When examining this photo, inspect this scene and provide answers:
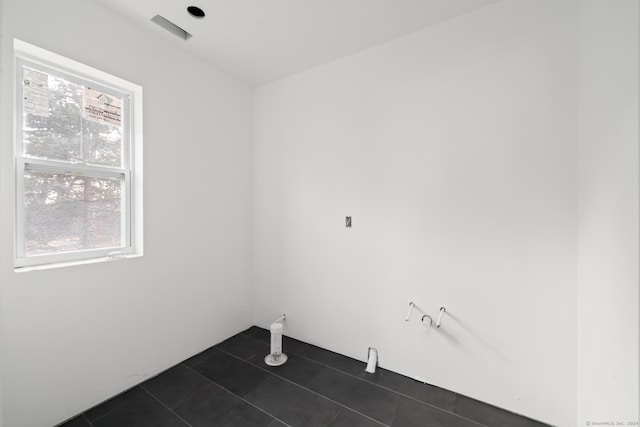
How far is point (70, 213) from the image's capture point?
1628 millimetres

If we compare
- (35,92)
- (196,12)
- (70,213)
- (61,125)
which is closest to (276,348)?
(70,213)

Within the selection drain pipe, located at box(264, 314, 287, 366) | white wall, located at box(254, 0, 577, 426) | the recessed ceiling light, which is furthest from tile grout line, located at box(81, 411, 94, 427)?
the recessed ceiling light

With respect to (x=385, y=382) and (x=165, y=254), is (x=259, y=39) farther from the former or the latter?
(x=385, y=382)

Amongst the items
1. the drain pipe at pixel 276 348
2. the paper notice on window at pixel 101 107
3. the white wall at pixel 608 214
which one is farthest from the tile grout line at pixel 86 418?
the white wall at pixel 608 214

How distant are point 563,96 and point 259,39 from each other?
2.11 m

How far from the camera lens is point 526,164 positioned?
1.52m

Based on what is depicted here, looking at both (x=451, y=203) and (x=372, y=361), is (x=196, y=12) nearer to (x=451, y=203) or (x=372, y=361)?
(x=451, y=203)

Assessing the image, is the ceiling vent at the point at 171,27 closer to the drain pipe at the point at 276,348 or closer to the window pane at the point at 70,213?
the window pane at the point at 70,213

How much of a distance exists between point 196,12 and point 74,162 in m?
1.32

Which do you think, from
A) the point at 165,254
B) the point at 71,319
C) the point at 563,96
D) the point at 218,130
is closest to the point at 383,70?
the point at 563,96

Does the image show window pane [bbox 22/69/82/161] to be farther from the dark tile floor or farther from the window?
the dark tile floor

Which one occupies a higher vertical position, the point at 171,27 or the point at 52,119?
the point at 171,27

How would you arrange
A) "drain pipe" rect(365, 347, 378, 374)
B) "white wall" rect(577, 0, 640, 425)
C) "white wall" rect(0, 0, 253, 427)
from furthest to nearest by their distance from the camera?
1. "drain pipe" rect(365, 347, 378, 374)
2. "white wall" rect(0, 0, 253, 427)
3. "white wall" rect(577, 0, 640, 425)

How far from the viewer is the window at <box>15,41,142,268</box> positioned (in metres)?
1.46
